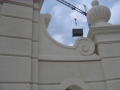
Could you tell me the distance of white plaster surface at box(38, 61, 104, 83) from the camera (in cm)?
434

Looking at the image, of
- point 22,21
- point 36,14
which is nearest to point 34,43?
point 22,21

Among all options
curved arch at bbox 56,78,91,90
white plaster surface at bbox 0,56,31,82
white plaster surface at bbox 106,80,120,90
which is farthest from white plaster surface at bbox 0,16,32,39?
white plaster surface at bbox 106,80,120,90

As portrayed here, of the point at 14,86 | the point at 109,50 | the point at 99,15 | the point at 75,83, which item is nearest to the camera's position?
the point at 14,86

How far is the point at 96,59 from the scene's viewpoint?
15.8 ft

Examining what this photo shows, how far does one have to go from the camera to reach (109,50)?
4840mm

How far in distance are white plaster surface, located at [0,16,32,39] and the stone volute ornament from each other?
7.44 feet

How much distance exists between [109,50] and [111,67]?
555mm

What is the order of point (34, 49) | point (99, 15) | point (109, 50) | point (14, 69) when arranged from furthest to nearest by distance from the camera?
point (99, 15) → point (109, 50) → point (34, 49) → point (14, 69)

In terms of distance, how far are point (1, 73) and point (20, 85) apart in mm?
561

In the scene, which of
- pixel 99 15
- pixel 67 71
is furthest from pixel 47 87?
pixel 99 15

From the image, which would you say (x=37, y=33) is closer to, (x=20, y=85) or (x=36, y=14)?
(x=36, y=14)

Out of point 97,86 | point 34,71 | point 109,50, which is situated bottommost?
point 97,86

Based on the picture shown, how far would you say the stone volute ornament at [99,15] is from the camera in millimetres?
5285

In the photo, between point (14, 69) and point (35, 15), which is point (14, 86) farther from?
point (35, 15)
